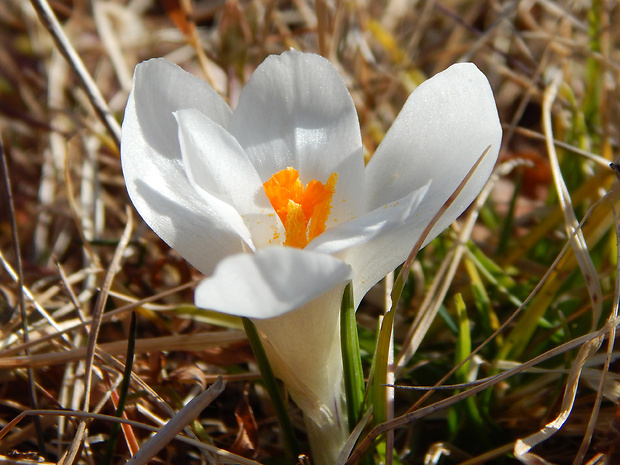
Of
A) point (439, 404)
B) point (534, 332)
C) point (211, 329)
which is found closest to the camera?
point (439, 404)

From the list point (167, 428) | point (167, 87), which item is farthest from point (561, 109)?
point (167, 428)

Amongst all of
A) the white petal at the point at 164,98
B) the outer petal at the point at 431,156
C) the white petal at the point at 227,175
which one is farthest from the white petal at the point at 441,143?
the white petal at the point at 164,98

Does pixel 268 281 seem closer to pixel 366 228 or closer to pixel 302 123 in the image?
pixel 366 228

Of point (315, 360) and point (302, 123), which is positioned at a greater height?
point (302, 123)

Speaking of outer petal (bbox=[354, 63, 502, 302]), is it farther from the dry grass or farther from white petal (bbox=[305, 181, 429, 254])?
the dry grass

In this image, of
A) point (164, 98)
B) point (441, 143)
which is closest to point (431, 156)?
point (441, 143)

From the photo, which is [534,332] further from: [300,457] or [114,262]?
[114,262]

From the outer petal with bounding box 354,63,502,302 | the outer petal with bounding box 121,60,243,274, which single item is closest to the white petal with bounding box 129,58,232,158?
the outer petal with bounding box 121,60,243,274
